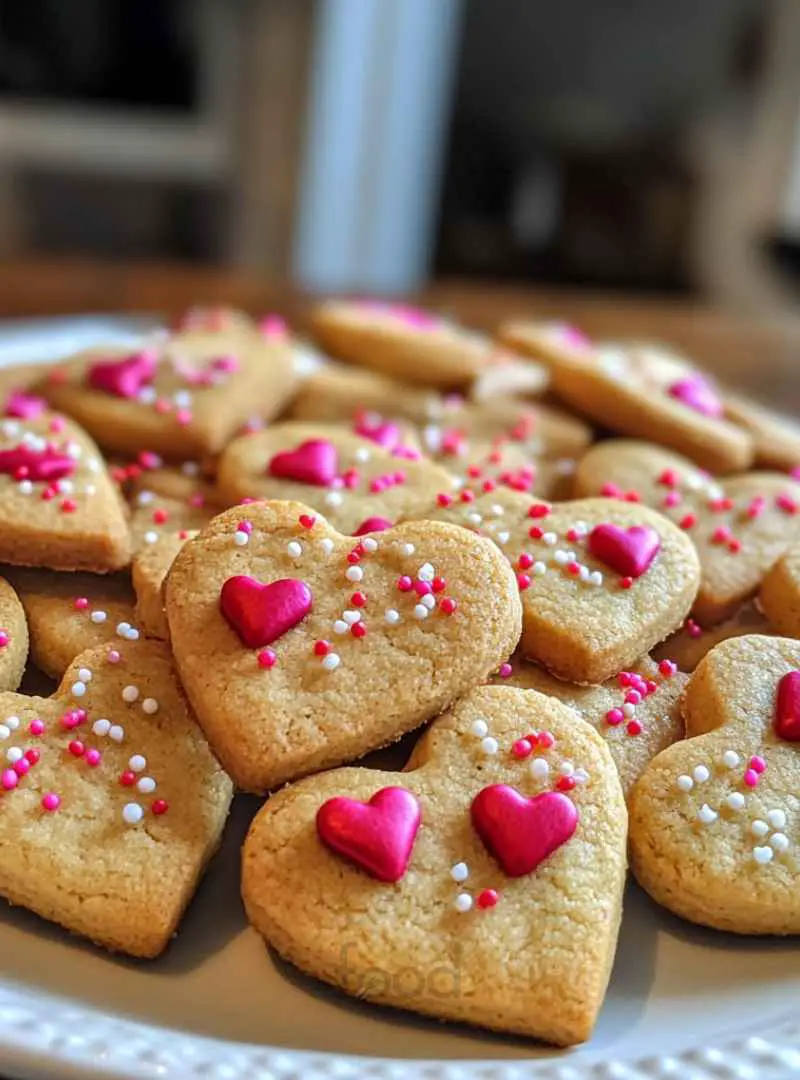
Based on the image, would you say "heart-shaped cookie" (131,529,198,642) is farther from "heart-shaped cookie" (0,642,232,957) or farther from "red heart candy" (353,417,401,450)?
"red heart candy" (353,417,401,450)

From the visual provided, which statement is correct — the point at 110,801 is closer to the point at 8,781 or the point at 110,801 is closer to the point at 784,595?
the point at 8,781

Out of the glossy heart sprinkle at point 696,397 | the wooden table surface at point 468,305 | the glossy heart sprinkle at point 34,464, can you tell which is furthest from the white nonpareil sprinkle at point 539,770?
the wooden table surface at point 468,305

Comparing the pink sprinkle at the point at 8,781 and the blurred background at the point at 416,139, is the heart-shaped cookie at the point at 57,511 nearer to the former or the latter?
the pink sprinkle at the point at 8,781

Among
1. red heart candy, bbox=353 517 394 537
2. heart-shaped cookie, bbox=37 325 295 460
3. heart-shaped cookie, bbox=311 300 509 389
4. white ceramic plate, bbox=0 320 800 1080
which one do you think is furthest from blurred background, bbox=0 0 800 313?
white ceramic plate, bbox=0 320 800 1080

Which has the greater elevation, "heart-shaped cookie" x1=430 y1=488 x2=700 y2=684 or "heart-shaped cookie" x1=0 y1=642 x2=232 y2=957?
"heart-shaped cookie" x1=430 y1=488 x2=700 y2=684

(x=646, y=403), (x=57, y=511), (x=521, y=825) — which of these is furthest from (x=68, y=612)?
(x=646, y=403)
